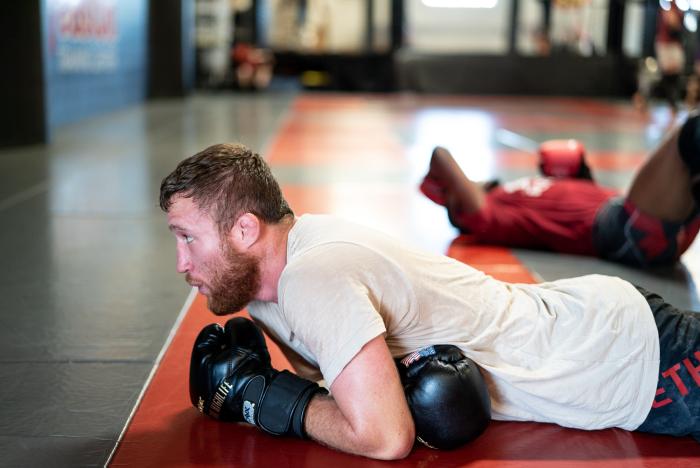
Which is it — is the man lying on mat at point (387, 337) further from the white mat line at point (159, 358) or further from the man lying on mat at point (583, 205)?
the man lying on mat at point (583, 205)

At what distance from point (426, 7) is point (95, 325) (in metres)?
24.3

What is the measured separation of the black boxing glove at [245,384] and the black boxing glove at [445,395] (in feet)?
0.96

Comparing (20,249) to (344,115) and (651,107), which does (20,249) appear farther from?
(651,107)

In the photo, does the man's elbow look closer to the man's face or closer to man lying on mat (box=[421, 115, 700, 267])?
the man's face

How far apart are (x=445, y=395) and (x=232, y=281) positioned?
642mm

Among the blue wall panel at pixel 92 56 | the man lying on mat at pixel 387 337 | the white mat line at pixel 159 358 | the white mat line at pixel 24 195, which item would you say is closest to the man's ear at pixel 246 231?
the man lying on mat at pixel 387 337

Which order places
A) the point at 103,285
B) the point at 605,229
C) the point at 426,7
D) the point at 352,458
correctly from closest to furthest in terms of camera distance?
the point at 352,458 → the point at 103,285 → the point at 605,229 → the point at 426,7

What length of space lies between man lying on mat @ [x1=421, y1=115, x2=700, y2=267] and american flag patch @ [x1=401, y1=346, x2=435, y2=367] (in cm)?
206

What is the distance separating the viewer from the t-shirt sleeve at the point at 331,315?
213 cm

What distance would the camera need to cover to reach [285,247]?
2395 mm

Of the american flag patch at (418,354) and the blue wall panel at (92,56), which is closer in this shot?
the american flag patch at (418,354)

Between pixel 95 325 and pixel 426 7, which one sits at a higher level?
pixel 426 7

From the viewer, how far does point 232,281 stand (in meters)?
2.39

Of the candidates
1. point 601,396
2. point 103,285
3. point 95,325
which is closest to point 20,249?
point 103,285
